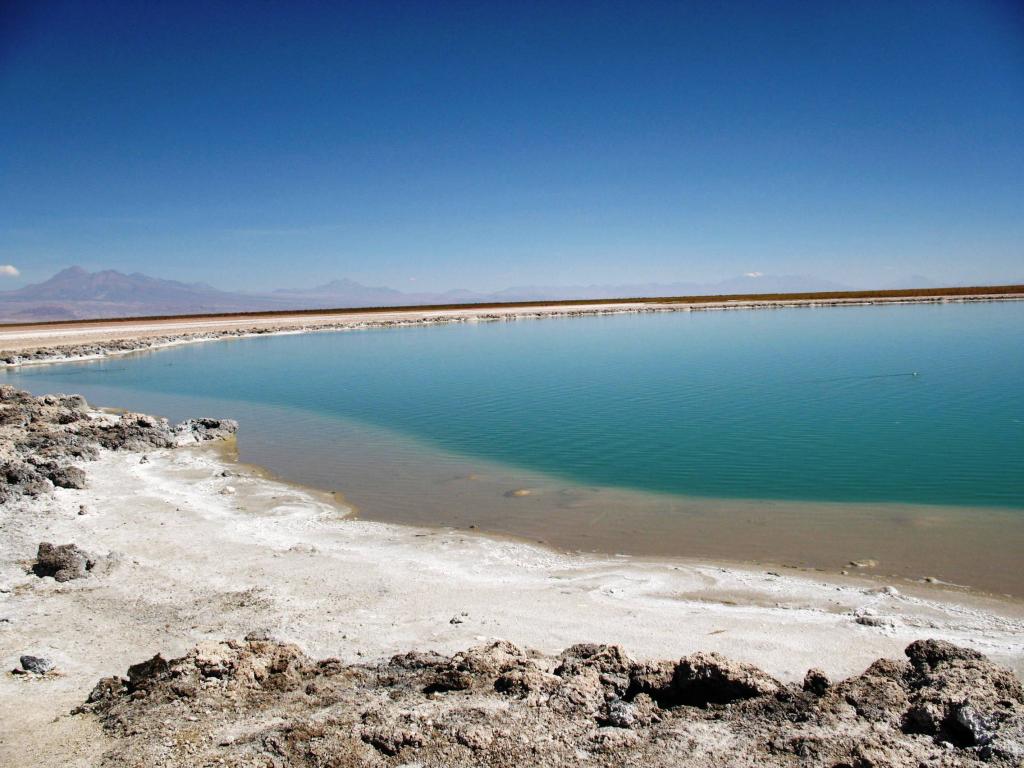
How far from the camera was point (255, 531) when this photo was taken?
773 cm

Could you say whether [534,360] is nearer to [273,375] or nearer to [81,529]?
[273,375]

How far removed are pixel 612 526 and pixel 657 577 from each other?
169cm

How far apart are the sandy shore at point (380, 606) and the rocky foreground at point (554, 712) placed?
18.4 inches

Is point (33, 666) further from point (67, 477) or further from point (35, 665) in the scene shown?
point (67, 477)

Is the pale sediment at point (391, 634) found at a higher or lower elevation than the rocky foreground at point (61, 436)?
lower

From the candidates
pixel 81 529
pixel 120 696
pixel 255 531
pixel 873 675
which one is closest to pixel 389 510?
pixel 255 531

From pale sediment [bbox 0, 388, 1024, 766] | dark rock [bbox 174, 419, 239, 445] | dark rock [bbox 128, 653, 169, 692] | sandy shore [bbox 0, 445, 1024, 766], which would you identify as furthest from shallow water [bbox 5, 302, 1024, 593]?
dark rock [bbox 128, 653, 169, 692]

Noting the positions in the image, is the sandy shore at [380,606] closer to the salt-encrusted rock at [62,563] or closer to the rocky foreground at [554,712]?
the salt-encrusted rock at [62,563]

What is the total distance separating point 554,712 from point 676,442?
8.52 m

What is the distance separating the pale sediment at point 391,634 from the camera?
11.5ft

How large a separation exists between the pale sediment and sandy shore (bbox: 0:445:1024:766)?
0.02 m

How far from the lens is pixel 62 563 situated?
20.5 ft

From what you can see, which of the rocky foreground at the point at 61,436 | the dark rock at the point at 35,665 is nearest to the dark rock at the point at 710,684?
the dark rock at the point at 35,665

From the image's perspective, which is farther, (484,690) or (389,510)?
(389,510)
